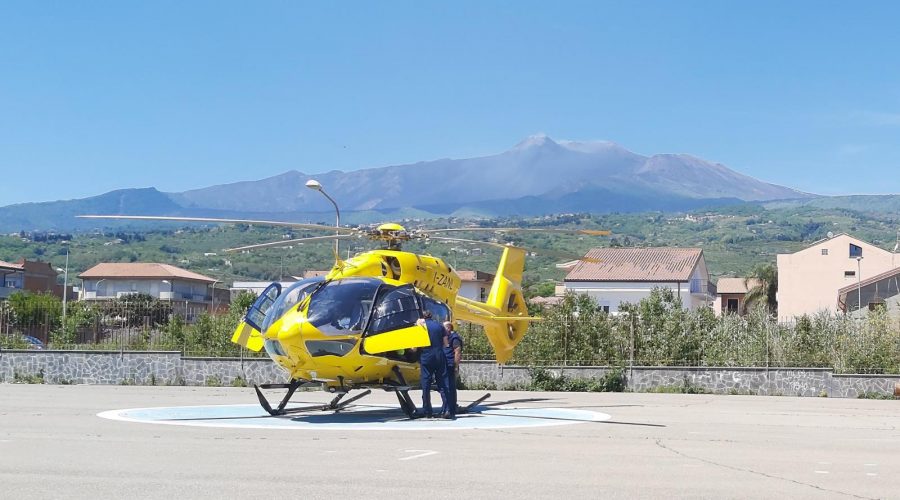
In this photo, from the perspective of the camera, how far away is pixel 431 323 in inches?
634

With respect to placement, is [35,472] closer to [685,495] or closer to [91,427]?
[91,427]

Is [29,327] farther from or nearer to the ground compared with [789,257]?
nearer to the ground

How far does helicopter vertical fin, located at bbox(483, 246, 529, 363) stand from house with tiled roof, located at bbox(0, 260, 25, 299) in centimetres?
7357

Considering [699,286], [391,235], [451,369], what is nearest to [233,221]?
[391,235]

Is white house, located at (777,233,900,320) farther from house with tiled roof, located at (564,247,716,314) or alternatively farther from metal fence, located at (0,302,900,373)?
metal fence, located at (0,302,900,373)

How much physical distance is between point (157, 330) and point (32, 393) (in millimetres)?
8957

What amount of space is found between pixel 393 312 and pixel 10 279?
85729mm

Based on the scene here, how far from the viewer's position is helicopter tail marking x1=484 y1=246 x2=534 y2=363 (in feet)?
72.5

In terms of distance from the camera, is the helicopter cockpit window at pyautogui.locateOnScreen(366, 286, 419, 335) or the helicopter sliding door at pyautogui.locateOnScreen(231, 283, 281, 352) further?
the helicopter sliding door at pyautogui.locateOnScreen(231, 283, 281, 352)

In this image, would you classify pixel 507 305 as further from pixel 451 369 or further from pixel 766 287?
pixel 766 287

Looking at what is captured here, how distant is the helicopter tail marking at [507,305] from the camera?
22094 millimetres

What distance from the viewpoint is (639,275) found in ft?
264

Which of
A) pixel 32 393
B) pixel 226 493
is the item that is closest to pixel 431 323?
pixel 226 493

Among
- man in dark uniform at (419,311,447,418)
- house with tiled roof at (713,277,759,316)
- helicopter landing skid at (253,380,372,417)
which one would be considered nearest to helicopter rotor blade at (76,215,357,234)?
man in dark uniform at (419,311,447,418)
